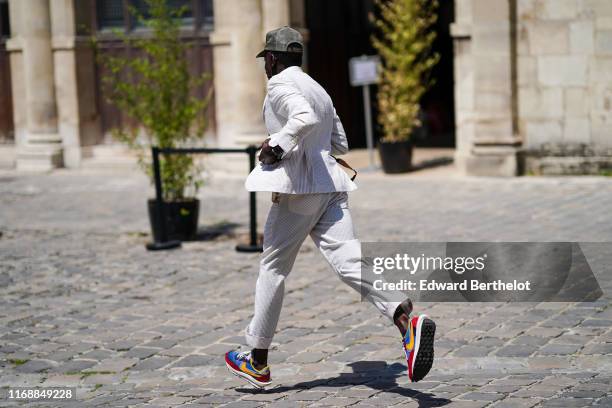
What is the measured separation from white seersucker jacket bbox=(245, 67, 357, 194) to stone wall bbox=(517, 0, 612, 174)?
8.75 metres

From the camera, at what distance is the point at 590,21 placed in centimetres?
1347

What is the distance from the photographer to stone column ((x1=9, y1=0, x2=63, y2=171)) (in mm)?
16828

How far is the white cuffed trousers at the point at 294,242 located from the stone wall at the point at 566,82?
8745 mm

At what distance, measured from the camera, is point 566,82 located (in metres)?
13.7

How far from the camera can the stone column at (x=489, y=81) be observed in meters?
13.7

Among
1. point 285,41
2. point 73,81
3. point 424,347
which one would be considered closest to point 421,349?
point 424,347

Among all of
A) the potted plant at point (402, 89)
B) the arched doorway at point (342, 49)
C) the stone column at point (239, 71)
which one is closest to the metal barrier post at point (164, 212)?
the potted plant at point (402, 89)

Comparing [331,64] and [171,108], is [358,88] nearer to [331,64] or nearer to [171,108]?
[331,64]

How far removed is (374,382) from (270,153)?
137 centimetres

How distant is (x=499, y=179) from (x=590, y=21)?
7.31 ft

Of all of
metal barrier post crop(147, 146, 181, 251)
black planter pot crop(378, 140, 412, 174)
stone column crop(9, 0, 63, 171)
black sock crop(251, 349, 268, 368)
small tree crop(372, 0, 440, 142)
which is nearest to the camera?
black sock crop(251, 349, 268, 368)

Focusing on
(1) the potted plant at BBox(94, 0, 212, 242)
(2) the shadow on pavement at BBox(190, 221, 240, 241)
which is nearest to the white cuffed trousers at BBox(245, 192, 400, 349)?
(1) the potted plant at BBox(94, 0, 212, 242)

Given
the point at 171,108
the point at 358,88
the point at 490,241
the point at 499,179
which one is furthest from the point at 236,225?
the point at 358,88

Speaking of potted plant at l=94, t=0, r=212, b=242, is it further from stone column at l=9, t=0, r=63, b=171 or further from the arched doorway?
stone column at l=9, t=0, r=63, b=171
